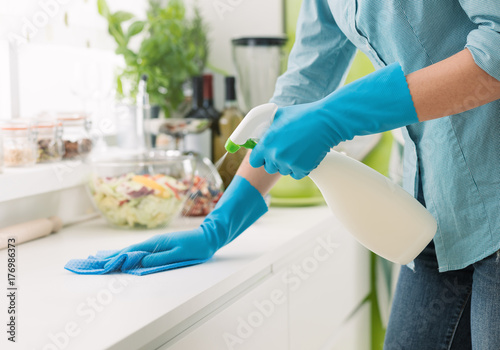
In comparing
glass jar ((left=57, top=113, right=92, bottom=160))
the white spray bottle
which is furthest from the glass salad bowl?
the white spray bottle

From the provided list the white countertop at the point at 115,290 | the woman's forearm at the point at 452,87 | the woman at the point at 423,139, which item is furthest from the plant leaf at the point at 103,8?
the woman's forearm at the point at 452,87

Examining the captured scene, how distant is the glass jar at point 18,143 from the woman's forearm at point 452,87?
854 mm

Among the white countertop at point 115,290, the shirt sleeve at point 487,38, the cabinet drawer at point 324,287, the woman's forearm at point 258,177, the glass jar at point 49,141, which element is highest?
the shirt sleeve at point 487,38

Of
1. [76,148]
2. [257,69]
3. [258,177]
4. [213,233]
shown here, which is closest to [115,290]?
[213,233]

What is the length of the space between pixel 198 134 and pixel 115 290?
90 centimetres

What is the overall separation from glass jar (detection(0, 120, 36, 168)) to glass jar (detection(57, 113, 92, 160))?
4.6 inches

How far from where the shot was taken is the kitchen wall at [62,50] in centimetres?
139

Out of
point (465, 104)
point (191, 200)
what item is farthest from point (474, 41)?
point (191, 200)

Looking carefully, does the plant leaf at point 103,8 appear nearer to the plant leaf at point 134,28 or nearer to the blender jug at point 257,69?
the plant leaf at point 134,28

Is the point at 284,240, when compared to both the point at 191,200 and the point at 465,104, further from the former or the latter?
the point at 465,104

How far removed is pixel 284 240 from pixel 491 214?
1.47 ft

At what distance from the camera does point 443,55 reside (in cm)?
84

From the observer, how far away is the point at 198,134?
1.70 m

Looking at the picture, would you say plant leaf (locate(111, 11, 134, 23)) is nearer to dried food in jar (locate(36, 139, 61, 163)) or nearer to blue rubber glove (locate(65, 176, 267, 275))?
dried food in jar (locate(36, 139, 61, 163))
